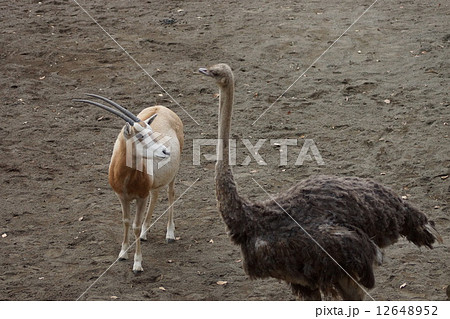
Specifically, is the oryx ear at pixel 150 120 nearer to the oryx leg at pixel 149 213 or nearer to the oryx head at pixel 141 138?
the oryx head at pixel 141 138

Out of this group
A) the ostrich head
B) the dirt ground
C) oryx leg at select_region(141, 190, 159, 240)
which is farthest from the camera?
oryx leg at select_region(141, 190, 159, 240)

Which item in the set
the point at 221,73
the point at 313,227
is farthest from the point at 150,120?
the point at 313,227

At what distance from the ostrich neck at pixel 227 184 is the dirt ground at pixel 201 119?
125cm

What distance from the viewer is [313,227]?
18.5 ft

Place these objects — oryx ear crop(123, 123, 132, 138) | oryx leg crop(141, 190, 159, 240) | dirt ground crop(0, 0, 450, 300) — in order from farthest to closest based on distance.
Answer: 1. oryx leg crop(141, 190, 159, 240)
2. dirt ground crop(0, 0, 450, 300)
3. oryx ear crop(123, 123, 132, 138)

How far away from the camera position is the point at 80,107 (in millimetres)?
10883

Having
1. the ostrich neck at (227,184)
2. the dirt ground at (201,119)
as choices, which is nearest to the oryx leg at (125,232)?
the dirt ground at (201,119)

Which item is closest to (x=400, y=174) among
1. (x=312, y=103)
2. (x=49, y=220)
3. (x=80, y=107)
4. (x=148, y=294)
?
(x=312, y=103)

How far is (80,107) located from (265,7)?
537 centimetres

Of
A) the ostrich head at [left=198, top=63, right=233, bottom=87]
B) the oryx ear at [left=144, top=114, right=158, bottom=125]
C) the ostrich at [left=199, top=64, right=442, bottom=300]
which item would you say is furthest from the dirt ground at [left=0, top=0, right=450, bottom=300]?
the ostrich head at [left=198, top=63, right=233, bottom=87]

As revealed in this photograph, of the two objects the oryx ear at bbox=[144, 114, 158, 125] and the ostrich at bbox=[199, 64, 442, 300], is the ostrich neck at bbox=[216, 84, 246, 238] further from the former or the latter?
the oryx ear at bbox=[144, 114, 158, 125]

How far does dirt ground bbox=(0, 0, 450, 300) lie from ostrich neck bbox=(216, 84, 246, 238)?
1248 millimetres

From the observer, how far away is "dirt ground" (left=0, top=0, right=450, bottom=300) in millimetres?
7145

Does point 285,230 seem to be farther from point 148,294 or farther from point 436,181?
point 436,181
